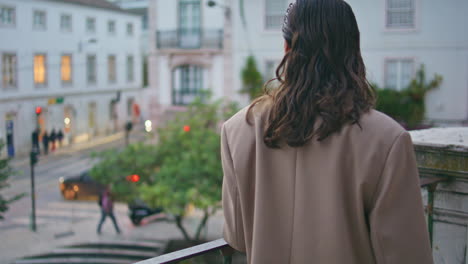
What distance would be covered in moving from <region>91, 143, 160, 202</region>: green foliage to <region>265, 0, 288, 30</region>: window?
A: 716 cm

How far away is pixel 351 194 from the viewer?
1.48 meters

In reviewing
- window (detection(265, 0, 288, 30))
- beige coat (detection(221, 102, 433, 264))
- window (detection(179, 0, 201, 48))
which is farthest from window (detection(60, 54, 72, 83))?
beige coat (detection(221, 102, 433, 264))

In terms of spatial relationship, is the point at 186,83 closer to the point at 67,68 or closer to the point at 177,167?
the point at 177,167

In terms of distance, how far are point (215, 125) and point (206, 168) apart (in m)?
2.47

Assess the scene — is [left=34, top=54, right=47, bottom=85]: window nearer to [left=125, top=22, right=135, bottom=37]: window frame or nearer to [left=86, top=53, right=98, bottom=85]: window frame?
[left=86, top=53, right=98, bottom=85]: window frame

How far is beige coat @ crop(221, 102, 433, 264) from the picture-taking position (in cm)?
143

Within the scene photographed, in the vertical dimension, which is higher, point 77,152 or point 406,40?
point 406,40

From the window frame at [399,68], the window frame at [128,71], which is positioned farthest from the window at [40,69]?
the window frame at [399,68]

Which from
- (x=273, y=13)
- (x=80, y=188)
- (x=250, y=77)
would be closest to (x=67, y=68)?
(x=80, y=188)

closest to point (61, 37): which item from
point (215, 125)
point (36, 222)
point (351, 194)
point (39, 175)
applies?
point (39, 175)

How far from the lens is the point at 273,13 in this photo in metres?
18.1

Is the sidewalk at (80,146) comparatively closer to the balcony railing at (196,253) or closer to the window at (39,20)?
the window at (39,20)

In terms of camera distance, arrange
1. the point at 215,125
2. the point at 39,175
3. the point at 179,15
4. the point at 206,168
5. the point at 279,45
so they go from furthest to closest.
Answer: the point at 39,175, the point at 179,15, the point at 279,45, the point at 215,125, the point at 206,168

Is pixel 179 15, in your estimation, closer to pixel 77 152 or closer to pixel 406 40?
pixel 406 40
